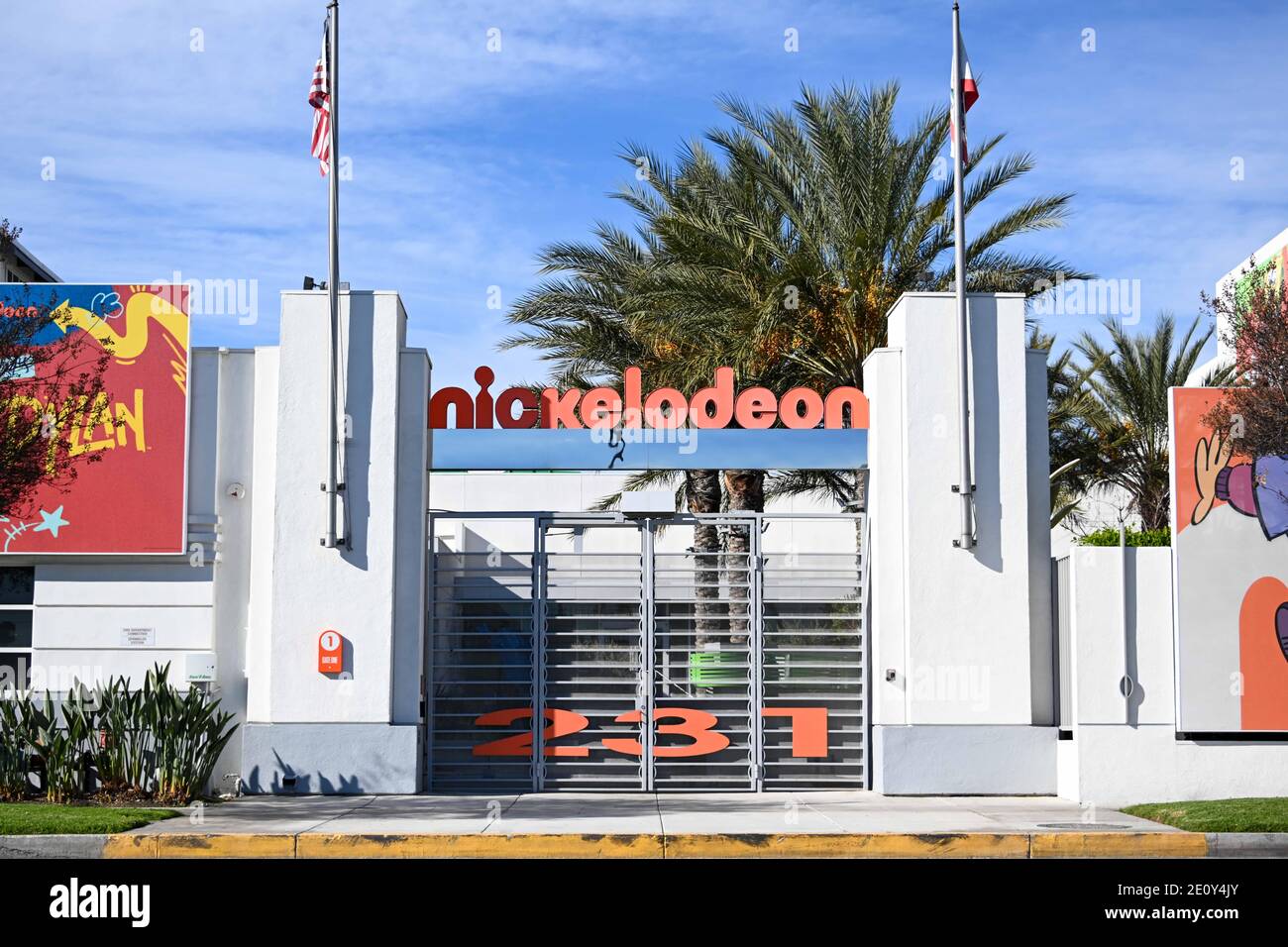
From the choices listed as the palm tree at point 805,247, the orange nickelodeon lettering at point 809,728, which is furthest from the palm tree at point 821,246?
the orange nickelodeon lettering at point 809,728

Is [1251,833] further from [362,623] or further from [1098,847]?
[362,623]

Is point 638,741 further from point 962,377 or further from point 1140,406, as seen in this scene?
point 1140,406

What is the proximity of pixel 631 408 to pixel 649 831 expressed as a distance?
6477 millimetres

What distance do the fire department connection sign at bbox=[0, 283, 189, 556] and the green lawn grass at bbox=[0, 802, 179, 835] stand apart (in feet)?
11.2

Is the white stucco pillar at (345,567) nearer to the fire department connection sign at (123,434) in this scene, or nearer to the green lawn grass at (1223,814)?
the fire department connection sign at (123,434)

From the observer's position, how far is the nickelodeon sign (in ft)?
59.1

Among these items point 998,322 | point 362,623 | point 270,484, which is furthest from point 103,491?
point 998,322

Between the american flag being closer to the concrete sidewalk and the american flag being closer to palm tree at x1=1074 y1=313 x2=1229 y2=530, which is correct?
the concrete sidewalk

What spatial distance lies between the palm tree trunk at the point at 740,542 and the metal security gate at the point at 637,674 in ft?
0.36

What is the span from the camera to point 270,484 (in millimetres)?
17188

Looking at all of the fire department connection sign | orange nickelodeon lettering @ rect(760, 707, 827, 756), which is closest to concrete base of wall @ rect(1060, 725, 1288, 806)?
orange nickelodeon lettering @ rect(760, 707, 827, 756)

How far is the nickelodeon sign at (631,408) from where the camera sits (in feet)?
59.1

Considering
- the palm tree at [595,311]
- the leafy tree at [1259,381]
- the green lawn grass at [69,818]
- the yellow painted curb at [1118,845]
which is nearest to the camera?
the yellow painted curb at [1118,845]

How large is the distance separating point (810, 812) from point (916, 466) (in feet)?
14.1
